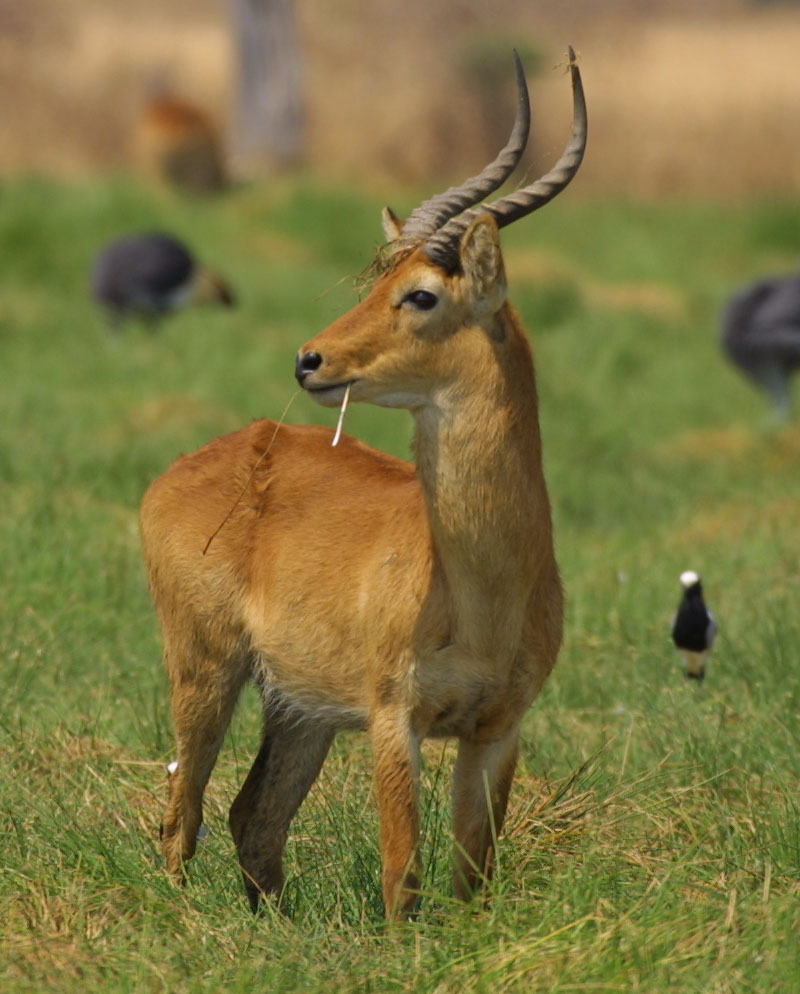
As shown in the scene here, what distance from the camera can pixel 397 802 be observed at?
3996 mm

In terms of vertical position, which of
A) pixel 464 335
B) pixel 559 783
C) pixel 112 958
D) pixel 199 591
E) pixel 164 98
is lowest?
pixel 112 958

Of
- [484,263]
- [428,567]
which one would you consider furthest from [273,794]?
[484,263]

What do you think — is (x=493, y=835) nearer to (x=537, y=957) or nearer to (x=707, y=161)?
(x=537, y=957)

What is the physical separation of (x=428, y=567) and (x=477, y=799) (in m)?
0.56

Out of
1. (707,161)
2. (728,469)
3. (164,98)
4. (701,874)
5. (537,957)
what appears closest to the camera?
(537,957)

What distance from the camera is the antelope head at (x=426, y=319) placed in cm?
389

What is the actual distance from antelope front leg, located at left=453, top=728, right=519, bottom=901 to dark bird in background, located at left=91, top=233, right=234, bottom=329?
29.0ft

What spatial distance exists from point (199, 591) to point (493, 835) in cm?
→ 106

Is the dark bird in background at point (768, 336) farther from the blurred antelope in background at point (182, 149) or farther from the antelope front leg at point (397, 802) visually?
the antelope front leg at point (397, 802)

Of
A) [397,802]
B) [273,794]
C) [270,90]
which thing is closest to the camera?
[397,802]

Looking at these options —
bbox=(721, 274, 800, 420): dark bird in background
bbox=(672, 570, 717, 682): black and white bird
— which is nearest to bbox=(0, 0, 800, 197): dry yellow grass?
bbox=(721, 274, 800, 420): dark bird in background

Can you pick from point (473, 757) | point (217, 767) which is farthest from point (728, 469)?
point (473, 757)

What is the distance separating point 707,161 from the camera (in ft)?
74.7

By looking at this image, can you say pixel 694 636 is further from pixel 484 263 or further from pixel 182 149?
pixel 182 149
